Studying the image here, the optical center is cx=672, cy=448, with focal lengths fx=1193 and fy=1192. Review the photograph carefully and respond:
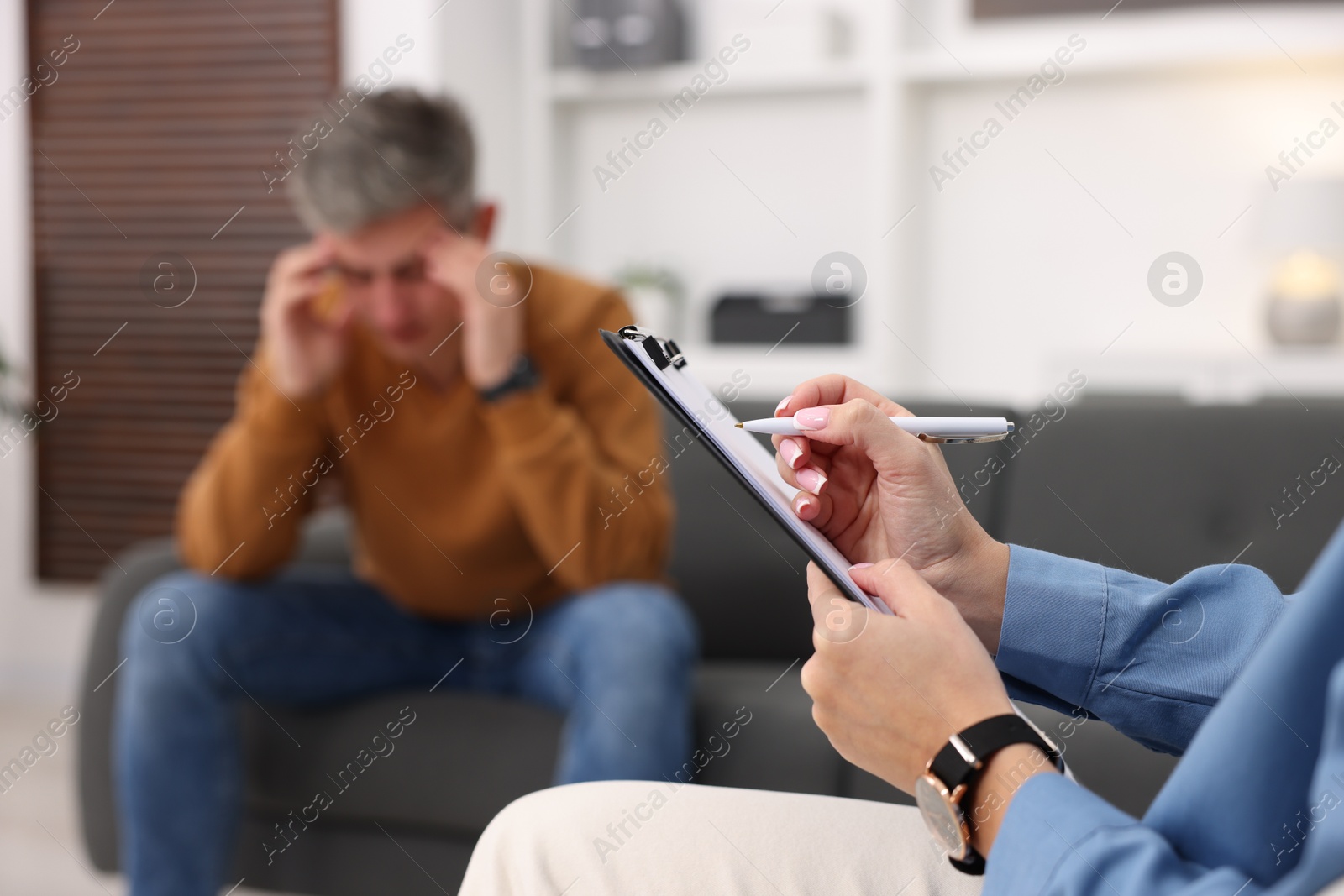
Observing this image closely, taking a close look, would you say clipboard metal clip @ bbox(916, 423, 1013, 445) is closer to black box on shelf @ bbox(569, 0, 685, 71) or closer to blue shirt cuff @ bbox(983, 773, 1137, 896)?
blue shirt cuff @ bbox(983, 773, 1137, 896)

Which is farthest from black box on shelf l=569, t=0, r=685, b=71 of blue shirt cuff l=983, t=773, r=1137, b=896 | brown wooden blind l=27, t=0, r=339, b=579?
blue shirt cuff l=983, t=773, r=1137, b=896

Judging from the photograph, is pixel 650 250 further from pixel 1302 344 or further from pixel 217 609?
pixel 217 609

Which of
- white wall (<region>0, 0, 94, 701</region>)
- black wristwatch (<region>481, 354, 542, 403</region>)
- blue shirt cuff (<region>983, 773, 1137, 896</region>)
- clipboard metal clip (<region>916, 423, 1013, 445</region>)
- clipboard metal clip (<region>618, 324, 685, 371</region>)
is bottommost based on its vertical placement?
white wall (<region>0, 0, 94, 701</region>)

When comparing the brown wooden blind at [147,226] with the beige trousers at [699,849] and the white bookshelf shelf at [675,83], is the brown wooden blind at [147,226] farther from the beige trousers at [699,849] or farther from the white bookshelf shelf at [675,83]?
the beige trousers at [699,849]

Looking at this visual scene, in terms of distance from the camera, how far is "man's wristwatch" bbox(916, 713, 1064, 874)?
21.3 inches

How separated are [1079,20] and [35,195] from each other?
2.58m

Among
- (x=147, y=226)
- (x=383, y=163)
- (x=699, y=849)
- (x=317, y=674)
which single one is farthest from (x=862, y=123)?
(x=699, y=849)

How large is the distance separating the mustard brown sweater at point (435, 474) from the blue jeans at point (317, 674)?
0.13 ft

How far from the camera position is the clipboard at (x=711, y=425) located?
24.0 inches

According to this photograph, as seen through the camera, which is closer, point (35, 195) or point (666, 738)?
point (666, 738)

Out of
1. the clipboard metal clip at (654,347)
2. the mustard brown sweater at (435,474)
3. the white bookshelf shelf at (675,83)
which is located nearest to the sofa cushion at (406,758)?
the mustard brown sweater at (435,474)

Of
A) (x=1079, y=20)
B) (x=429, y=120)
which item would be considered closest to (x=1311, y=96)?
(x=1079, y=20)

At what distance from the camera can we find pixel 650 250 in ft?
11.0

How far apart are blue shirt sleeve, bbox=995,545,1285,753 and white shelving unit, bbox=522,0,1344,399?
6.63 ft
